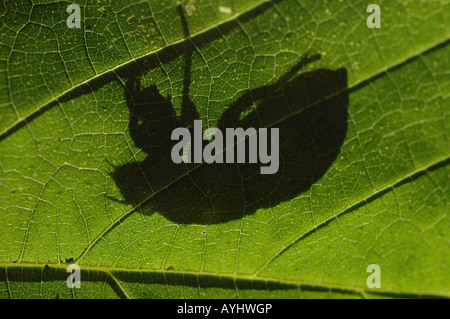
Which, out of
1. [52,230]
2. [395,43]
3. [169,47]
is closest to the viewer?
[395,43]

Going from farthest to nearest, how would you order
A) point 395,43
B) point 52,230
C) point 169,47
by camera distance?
1. point 52,230
2. point 169,47
3. point 395,43

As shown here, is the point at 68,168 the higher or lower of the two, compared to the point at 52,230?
higher

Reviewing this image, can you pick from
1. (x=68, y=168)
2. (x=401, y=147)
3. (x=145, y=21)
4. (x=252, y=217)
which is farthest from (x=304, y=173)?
(x=68, y=168)
